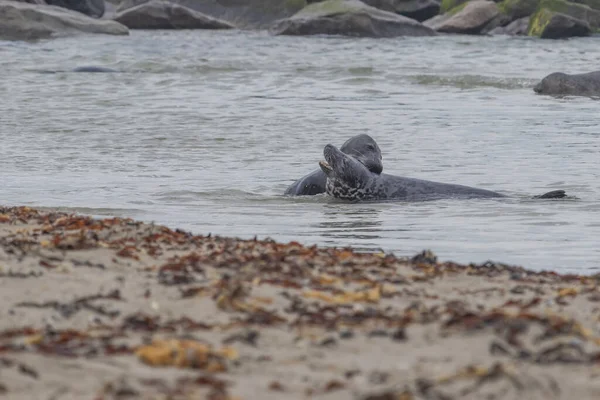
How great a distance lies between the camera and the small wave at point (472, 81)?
827 inches

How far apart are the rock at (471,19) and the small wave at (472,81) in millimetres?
16126

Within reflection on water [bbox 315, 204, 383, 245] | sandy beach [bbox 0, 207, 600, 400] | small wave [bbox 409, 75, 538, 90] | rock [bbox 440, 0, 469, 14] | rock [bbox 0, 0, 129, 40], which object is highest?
rock [bbox 440, 0, 469, 14]

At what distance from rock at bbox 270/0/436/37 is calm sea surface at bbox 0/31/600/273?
878cm

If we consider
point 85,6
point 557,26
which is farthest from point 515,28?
point 85,6

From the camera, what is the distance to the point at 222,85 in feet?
67.5

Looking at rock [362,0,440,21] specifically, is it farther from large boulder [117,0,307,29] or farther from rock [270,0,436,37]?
rock [270,0,436,37]

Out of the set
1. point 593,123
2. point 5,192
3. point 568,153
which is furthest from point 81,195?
point 593,123

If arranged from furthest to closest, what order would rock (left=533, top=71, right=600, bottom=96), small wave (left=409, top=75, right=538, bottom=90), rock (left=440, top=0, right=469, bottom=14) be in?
rock (left=440, top=0, right=469, bottom=14) → small wave (left=409, top=75, right=538, bottom=90) → rock (left=533, top=71, right=600, bottom=96)

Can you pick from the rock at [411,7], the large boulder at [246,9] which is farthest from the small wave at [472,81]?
the large boulder at [246,9]

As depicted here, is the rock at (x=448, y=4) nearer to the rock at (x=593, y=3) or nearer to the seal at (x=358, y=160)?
the rock at (x=593, y=3)

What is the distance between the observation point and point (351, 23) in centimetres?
3628

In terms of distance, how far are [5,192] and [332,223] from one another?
9.69 ft

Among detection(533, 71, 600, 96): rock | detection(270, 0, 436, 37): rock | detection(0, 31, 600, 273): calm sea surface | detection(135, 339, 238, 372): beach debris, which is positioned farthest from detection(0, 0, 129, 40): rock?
detection(135, 339, 238, 372): beach debris

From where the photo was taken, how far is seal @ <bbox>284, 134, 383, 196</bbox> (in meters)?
9.49
